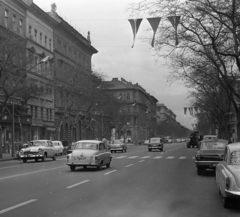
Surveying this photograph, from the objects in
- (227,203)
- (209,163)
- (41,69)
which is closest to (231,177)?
(227,203)

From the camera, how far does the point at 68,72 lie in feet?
167

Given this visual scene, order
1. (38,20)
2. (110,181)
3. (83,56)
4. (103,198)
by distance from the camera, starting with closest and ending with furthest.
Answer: (103,198) < (110,181) < (38,20) < (83,56)

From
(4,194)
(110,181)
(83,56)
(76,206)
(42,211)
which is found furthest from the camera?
(83,56)

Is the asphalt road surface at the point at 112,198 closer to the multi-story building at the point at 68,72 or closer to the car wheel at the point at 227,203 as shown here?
the car wheel at the point at 227,203

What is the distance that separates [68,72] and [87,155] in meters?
32.2

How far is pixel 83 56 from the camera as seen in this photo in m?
77.9

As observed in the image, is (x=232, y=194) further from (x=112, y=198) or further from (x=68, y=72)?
(x=68, y=72)

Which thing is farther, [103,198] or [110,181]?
[110,181]

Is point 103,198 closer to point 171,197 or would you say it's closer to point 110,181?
point 171,197

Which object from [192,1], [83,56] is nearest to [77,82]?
[83,56]

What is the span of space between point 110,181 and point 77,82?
37.8 metres

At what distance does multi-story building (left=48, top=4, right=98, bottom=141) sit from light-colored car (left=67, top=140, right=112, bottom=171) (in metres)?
29.7

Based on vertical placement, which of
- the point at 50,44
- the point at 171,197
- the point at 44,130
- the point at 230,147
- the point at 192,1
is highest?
the point at 50,44

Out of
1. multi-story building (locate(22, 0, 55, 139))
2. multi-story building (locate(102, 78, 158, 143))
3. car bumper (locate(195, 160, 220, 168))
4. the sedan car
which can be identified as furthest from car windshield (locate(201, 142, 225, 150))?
multi-story building (locate(102, 78, 158, 143))
